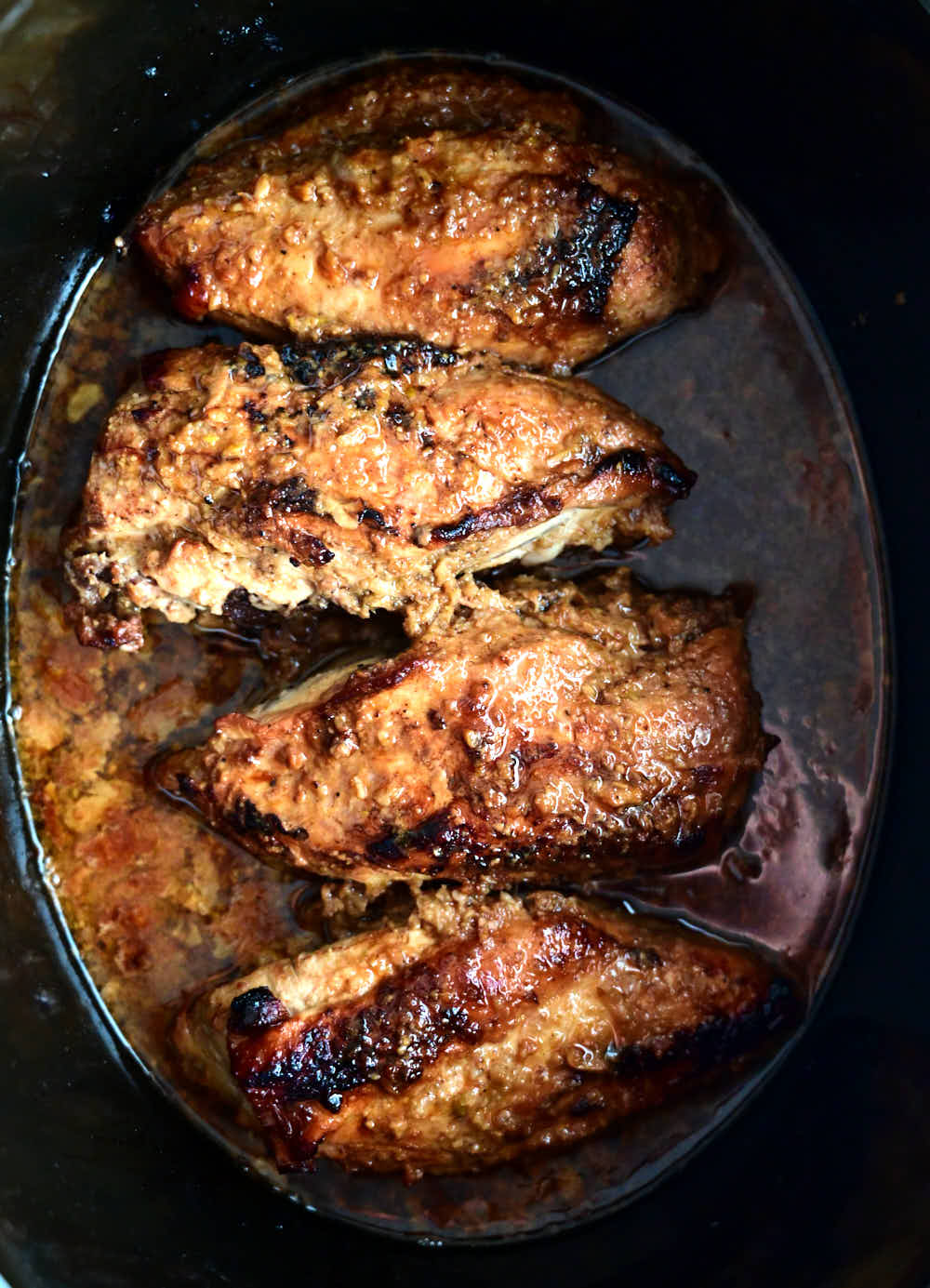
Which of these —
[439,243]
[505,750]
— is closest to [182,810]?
[505,750]

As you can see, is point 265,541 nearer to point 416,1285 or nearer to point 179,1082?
point 179,1082

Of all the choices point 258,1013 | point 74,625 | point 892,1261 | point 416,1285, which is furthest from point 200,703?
point 892,1261

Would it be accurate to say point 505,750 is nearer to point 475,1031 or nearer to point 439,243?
point 475,1031

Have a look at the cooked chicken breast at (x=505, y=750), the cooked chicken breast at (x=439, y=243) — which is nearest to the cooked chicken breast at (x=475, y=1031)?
the cooked chicken breast at (x=505, y=750)

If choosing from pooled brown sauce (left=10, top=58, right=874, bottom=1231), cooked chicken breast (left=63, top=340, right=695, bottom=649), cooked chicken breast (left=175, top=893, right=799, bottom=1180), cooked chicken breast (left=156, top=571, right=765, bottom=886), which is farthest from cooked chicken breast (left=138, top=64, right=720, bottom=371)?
cooked chicken breast (left=175, top=893, right=799, bottom=1180)

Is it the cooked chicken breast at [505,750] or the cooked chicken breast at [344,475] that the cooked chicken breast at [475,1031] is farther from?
the cooked chicken breast at [344,475]

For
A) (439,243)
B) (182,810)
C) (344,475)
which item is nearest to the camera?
(344,475)
